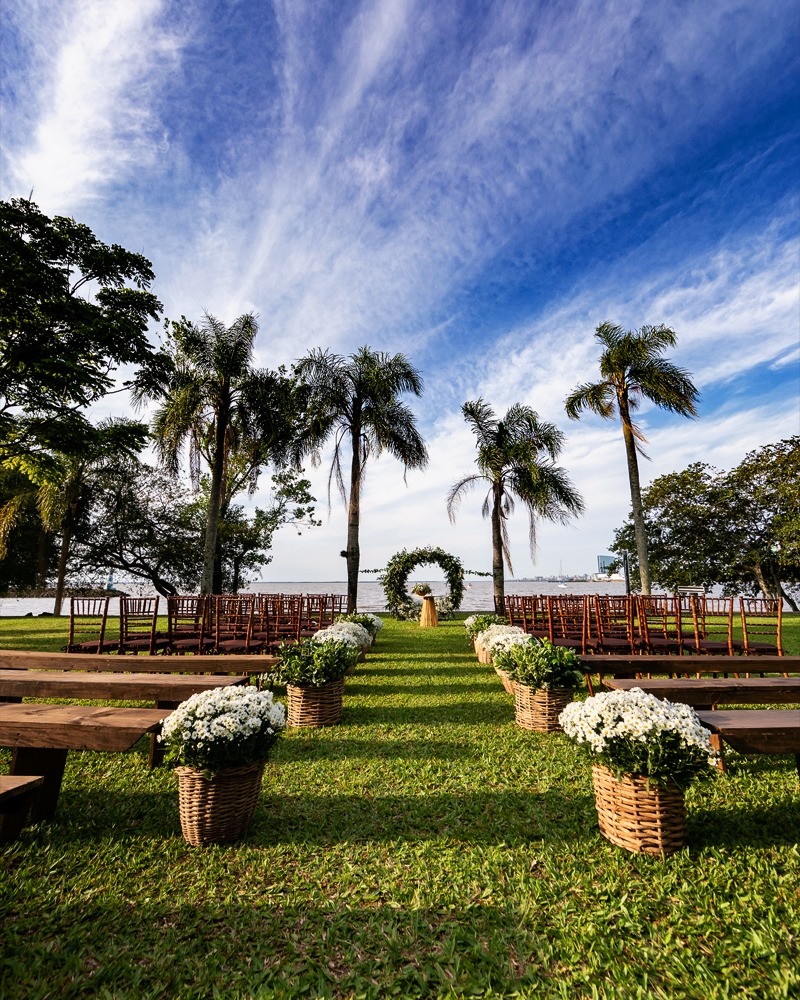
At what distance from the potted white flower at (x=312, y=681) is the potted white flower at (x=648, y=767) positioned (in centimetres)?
316

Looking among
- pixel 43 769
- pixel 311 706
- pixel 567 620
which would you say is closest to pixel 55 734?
pixel 43 769

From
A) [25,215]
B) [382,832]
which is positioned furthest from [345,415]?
[382,832]

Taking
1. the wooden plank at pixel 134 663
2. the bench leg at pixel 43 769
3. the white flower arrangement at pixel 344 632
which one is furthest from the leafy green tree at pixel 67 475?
the bench leg at pixel 43 769

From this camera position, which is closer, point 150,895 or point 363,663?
point 150,895

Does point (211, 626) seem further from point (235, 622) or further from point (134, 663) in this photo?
point (134, 663)

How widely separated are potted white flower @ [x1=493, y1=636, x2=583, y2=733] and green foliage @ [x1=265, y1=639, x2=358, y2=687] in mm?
2012

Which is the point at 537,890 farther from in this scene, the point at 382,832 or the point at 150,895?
the point at 150,895

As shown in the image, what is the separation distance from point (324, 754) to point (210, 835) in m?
1.74

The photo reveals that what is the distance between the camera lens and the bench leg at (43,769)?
325 cm

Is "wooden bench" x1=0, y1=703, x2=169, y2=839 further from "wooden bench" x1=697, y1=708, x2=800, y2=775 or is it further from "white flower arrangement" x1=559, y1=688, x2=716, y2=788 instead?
"wooden bench" x1=697, y1=708, x2=800, y2=775

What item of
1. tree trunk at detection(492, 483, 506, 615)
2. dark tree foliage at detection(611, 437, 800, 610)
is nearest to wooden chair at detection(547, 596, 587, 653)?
tree trunk at detection(492, 483, 506, 615)

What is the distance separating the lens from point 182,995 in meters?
1.87

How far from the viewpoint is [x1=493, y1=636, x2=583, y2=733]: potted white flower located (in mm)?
5102

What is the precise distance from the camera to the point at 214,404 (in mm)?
16594
